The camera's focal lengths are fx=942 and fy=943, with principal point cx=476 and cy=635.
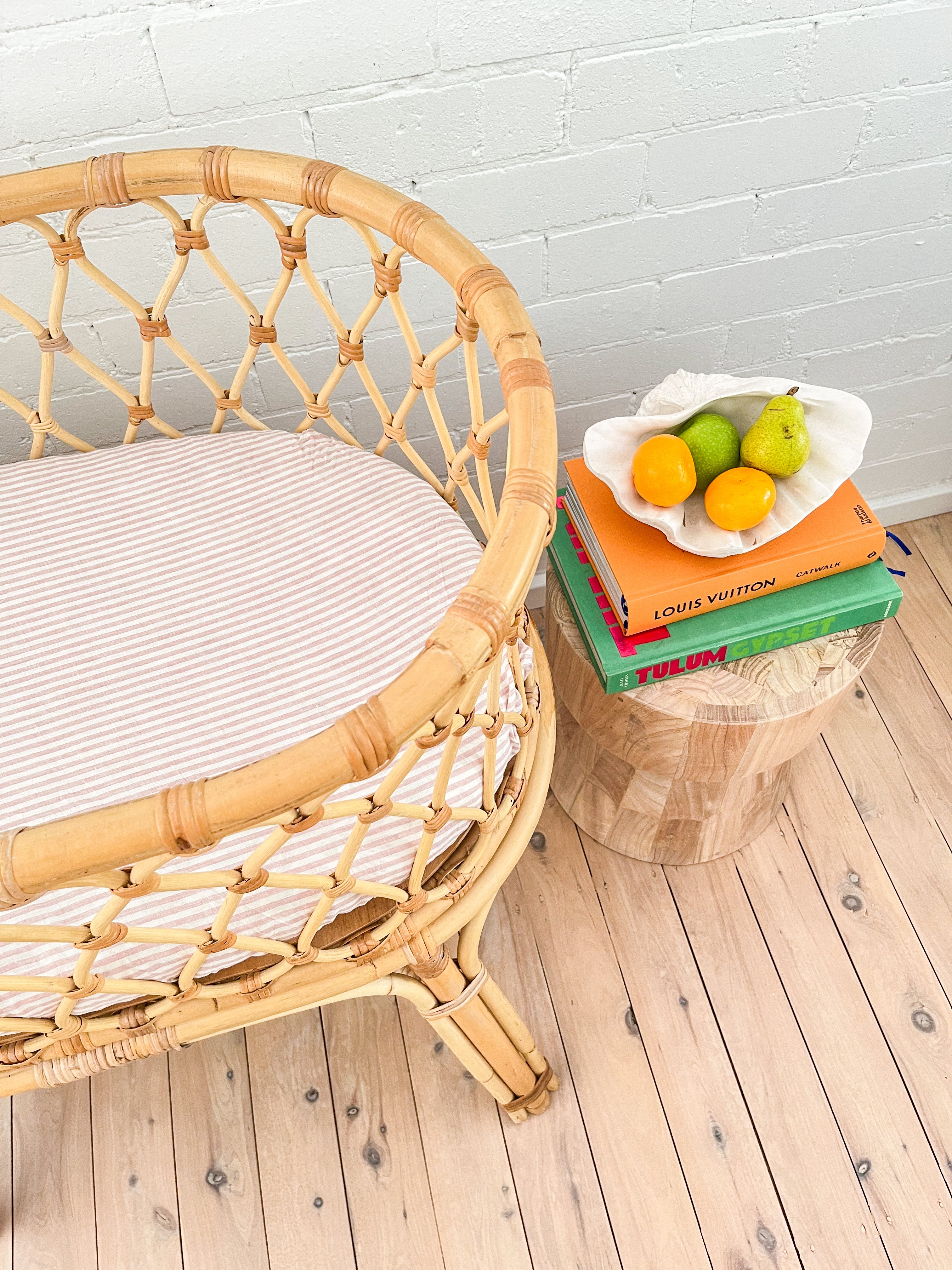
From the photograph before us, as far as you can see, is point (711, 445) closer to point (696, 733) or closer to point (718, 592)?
point (718, 592)

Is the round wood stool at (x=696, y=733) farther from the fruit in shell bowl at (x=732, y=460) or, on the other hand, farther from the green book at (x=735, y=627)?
the fruit in shell bowl at (x=732, y=460)

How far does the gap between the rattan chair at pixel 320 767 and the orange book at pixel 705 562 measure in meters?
0.13

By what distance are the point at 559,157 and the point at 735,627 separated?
1.65 ft

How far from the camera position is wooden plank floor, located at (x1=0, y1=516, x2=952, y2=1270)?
3.41 ft

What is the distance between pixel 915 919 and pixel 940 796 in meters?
0.18

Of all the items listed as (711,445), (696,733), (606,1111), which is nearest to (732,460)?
(711,445)

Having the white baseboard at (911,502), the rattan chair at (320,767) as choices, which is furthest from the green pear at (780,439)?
the white baseboard at (911,502)

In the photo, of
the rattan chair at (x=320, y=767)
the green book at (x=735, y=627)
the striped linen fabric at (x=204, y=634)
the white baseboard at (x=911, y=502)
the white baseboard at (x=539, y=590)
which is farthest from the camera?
the white baseboard at (x=911, y=502)

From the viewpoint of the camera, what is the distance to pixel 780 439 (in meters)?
0.88

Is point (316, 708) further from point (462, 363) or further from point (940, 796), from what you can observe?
point (940, 796)

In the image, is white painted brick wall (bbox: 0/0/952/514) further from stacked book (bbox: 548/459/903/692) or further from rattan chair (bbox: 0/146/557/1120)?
stacked book (bbox: 548/459/903/692)

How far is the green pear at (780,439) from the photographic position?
2.88 feet

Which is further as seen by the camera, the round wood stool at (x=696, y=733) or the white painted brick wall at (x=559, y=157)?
the round wood stool at (x=696, y=733)

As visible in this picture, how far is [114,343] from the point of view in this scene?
1.00 metres
